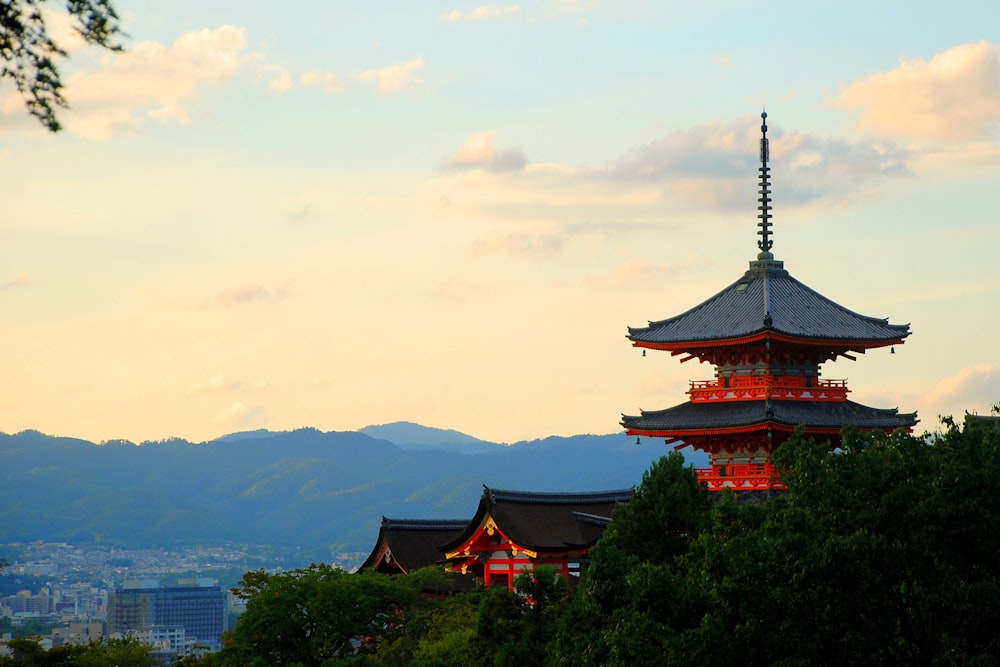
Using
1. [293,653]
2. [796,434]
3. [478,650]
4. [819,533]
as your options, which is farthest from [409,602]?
[819,533]

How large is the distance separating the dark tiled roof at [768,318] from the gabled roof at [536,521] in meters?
6.04

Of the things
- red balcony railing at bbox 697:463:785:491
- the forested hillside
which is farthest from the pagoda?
the forested hillside

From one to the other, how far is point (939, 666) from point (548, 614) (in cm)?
1008

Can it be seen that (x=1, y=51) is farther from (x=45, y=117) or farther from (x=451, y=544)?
(x=451, y=544)

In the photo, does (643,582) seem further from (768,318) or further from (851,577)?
(768,318)

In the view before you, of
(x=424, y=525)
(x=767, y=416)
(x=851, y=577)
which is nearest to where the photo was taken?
(x=851, y=577)

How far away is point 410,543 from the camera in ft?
168

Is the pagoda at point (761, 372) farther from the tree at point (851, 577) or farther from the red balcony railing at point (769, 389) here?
the tree at point (851, 577)

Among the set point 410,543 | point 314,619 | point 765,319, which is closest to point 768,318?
point 765,319

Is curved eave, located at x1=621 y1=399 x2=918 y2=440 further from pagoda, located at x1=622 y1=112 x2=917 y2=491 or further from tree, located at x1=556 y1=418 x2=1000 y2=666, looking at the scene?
tree, located at x1=556 y1=418 x2=1000 y2=666

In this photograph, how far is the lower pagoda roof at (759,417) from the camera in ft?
146

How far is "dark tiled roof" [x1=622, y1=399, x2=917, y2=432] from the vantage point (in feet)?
147

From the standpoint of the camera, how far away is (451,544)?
45.5 meters

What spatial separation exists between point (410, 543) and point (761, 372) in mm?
13528
